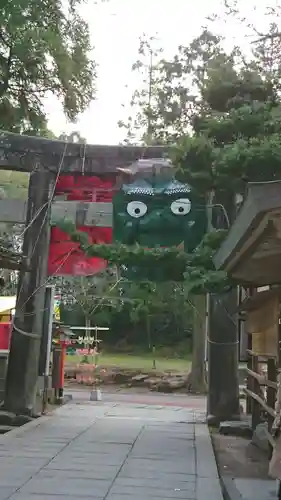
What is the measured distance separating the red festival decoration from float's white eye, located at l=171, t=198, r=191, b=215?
48.0 inches

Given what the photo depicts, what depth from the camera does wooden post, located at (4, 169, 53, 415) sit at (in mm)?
10148

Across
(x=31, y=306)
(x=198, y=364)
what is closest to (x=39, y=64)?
(x=31, y=306)

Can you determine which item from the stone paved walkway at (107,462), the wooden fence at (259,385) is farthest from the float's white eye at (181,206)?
the stone paved walkway at (107,462)

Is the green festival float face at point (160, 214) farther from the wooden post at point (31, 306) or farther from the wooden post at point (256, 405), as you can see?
the wooden post at point (256, 405)

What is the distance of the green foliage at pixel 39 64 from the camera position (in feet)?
19.4

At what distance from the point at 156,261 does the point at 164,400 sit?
11.1 meters

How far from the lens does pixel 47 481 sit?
525cm

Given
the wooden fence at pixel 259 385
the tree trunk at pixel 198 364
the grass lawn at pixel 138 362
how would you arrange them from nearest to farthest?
the wooden fence at pixel 259 385
the tree trunk at pixel 198 364
the grass lawn at pixel 138 362

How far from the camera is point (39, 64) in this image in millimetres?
7527

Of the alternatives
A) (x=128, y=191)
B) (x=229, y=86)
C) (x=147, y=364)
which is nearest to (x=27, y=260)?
(x=128, y=191)

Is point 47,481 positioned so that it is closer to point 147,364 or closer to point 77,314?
point 147,364

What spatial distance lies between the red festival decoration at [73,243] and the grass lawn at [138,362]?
14996 millimetres

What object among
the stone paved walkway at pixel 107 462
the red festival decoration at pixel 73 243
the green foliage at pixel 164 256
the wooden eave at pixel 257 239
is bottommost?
the stone paved walkway at pixel 107 462

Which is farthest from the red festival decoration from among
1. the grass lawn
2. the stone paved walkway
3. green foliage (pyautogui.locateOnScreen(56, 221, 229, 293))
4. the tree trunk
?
the grass lawn
